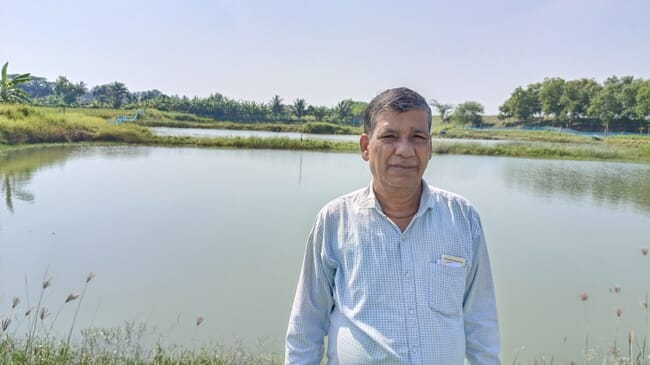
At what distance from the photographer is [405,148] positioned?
95cm

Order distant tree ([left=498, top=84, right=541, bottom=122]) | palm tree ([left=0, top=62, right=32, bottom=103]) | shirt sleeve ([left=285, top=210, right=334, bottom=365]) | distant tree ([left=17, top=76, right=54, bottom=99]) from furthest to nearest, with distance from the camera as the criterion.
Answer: distant tree ([left=17, top=76, right=54, bottom=99]), distant tree ([left=498, top=84, right=541, bottom=122]), palm tree ([left=0, top=62, right=32, bottom=103]), shirt sleeve ([left=285, top=210, right=334, bottom=365])

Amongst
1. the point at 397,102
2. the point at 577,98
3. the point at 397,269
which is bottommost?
the point at 397,269

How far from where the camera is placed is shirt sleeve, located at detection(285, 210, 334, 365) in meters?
1.02

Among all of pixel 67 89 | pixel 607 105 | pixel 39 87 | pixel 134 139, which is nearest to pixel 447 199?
pixel 134 139

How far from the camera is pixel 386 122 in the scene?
0.96m

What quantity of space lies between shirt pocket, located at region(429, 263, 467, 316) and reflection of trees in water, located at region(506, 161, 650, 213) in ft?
29.5

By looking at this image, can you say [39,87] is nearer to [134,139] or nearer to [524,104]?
[134,139]

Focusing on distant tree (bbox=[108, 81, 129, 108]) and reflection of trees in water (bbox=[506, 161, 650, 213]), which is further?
distant tree (bbox=[108, 81, 129, 108])

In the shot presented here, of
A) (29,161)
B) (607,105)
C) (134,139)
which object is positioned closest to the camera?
(29,161)

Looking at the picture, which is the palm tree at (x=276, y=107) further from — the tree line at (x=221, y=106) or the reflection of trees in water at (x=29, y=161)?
the reflection of trees in water at (x=29, y=161)

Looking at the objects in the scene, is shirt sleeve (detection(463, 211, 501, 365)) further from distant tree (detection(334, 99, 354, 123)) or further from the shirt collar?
distant tree (detection(334, 99, 354, 123))

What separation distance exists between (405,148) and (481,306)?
42cm

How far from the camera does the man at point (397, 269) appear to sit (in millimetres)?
917

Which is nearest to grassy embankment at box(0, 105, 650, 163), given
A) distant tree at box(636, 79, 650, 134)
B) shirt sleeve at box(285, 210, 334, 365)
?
shirt sleeve at box(285, 210, 334, 365)
